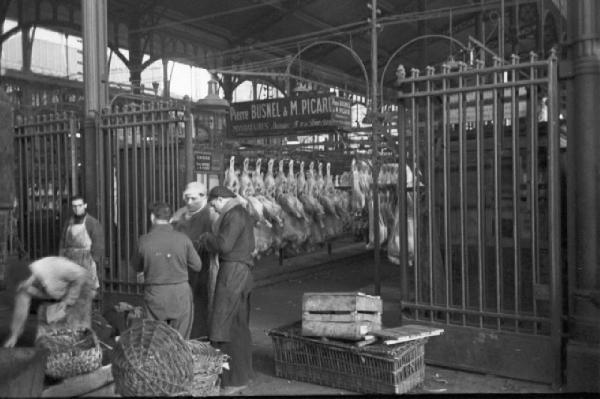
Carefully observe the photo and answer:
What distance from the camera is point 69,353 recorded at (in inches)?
203

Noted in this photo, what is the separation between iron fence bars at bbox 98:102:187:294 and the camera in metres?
7.77

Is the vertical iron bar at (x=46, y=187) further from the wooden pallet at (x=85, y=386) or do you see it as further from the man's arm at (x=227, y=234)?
the wooden pallet at (x=85, y=386)

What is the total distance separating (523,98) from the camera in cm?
641

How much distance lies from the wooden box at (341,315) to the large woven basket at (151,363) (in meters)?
1.49

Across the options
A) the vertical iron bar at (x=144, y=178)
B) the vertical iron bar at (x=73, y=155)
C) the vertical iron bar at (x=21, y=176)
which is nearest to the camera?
the vertical iron bar at (x=144, y=178)

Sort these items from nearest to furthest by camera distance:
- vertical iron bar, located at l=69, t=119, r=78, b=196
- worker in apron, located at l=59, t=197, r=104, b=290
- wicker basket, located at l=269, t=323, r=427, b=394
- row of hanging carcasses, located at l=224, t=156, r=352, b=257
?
wicker basket, located at l=269, t=323, r=427, b=394 < worker in apron, located at l=59, t=197, r=104, b=290 < vertical iron bar, located at l=69, t=119, r=78, b=196 < row of hanging carcasses, located at l=224, t=156, r=352, b=257

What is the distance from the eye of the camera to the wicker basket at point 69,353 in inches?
202

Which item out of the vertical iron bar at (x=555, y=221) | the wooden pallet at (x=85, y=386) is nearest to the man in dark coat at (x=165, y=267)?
the wooden pallet at (x=85, y=386)

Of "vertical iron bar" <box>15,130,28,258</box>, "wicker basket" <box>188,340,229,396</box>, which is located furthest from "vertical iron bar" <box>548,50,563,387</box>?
"vertical iron bar" <box>15,130,28,258</box>

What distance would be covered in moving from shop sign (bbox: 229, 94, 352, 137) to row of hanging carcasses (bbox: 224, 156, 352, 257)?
74 cm

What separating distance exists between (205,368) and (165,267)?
1026 mm

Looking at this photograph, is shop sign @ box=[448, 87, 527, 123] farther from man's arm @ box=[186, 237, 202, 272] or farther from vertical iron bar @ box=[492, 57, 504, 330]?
man's arm @ box=[186, 237, 202, 272]

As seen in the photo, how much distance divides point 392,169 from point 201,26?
9811 millimetres

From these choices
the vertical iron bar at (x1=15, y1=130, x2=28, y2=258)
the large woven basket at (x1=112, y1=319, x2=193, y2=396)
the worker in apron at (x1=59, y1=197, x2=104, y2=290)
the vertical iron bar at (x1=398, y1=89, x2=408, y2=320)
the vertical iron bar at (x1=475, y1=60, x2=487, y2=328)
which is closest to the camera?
the large woven basket at (x1=112, y1=319, x2=193, y2=396)
